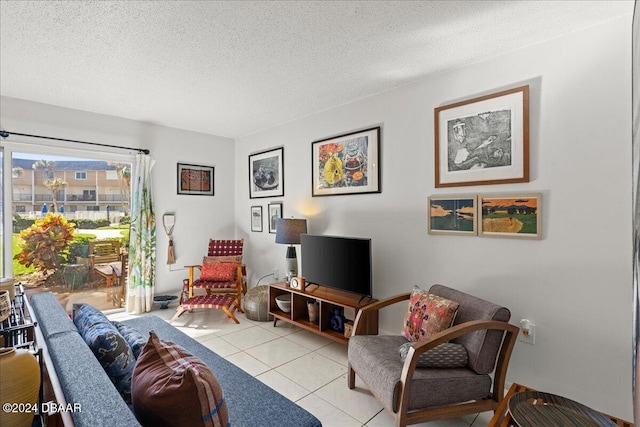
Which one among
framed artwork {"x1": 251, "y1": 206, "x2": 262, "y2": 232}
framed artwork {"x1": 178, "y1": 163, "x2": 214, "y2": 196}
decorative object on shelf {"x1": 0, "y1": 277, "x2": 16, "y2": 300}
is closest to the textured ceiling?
framed artwork {"x1": 178, "y1": 163, "x2": 214, "y2": 196}

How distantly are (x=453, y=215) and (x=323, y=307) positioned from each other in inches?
58.8

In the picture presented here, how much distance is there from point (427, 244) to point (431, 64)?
1.51 metres

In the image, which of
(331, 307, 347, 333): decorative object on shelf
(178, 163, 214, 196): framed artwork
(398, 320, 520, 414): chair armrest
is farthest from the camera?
(178, 163, 214, 196): framed artwork

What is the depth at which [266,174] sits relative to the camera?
4461 mm

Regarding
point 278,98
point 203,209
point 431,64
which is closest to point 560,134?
point 431,64

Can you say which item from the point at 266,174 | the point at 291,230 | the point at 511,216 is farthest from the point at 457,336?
the point at 266,174

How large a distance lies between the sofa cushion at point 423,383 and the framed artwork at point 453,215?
3.56ft

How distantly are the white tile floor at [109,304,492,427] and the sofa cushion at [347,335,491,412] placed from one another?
27 centimetres

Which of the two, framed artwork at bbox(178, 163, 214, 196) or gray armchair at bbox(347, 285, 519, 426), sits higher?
framed artwork at bbox(178, 163, 214, 196)

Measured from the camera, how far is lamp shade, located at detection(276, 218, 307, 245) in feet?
11.8

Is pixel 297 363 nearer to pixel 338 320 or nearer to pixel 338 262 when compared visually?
pixel 338 320

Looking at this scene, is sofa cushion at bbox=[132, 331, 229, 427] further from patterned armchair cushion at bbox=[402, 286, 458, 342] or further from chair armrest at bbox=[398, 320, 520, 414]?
patterned armchair cushion at bbox=[402, 286, 458, 342]

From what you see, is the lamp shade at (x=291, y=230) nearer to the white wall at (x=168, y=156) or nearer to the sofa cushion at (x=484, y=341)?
the white wall at (x=168, y=156)

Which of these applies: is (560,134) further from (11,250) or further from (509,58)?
(11,250)
